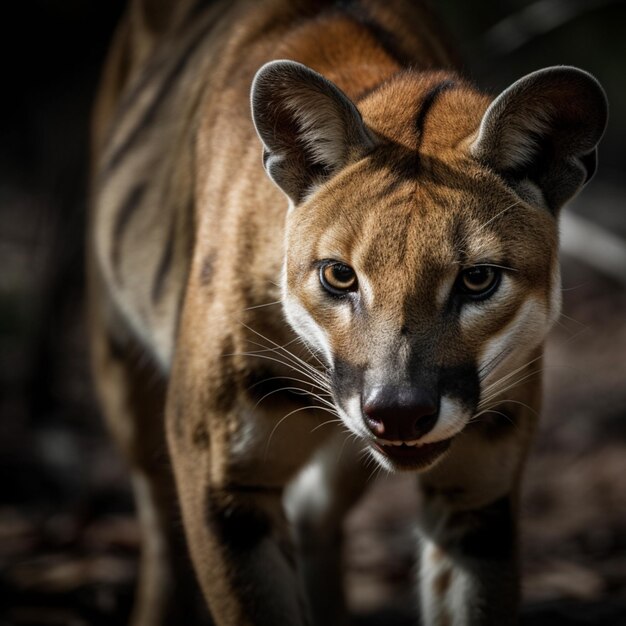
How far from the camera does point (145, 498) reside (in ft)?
19.2

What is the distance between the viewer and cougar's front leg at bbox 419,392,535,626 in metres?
3.99

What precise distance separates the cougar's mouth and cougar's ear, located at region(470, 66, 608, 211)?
916 mm

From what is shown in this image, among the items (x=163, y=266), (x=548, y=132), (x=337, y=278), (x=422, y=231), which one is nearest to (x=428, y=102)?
(x=548, y=132)

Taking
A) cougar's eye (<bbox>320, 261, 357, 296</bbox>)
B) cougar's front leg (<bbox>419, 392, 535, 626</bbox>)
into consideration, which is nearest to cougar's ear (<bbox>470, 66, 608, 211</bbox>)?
cougar's eye (<bbox>320, 261, 357, 296</bbox>)

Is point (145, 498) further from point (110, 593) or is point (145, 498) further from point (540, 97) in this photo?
point (540, 97)

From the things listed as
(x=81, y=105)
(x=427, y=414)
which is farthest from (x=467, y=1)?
(x=427, y=414)

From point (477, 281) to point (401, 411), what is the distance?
51 centimetres

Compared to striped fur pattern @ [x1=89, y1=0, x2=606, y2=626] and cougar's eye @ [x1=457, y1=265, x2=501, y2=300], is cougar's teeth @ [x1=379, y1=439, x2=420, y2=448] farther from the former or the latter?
cougar's eye @ [x1=457, y1=265, x2=501, y2=300]

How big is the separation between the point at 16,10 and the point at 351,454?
Result: 7.76 m

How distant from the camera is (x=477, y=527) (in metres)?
4.11

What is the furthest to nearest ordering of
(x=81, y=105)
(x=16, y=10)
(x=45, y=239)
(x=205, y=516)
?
(x=16, y=10)
(x=81, y=105)
(x=45, y=239)
(x=205, y=516)

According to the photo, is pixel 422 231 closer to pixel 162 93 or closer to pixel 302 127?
pixel 302 127

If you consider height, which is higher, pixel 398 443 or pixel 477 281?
pixel 477 281

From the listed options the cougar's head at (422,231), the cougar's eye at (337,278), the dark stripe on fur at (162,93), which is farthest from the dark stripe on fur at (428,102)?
the dark stripe on fur at (162,93)
